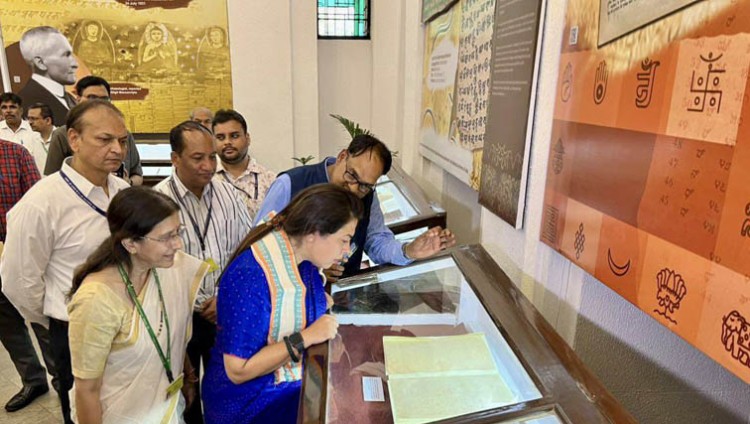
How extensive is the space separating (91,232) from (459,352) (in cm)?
143

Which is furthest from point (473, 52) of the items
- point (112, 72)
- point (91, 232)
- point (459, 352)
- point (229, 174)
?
point (112, 72)

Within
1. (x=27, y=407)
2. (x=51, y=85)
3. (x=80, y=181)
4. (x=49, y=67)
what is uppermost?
(x=49, y=67)

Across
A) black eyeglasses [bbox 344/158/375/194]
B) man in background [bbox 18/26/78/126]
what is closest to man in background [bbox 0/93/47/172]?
man in background [bbox 18/26/78/126]

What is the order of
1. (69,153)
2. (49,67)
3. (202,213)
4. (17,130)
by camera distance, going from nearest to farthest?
(202,213) → (69,153) → (17,130) → (49,67)

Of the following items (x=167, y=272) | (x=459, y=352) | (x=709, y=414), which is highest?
(x=167, y=272)

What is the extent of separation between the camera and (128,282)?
1.46m

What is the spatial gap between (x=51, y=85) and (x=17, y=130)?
1301 millimetres

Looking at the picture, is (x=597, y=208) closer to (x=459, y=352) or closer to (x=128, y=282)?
(x=459, y=352)

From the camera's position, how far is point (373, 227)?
2164 millimetres

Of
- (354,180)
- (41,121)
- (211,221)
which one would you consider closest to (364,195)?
(354,180)

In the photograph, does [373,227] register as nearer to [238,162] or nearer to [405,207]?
[405,207]

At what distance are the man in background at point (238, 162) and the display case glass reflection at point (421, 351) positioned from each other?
53.0 inches

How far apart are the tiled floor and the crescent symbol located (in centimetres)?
289

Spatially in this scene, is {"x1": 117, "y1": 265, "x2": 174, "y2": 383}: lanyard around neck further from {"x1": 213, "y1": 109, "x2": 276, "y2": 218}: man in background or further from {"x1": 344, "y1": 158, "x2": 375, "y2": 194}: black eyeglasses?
{"x1": 213, "y1": 109, "x2": 276, "y2": 218}: man in background
